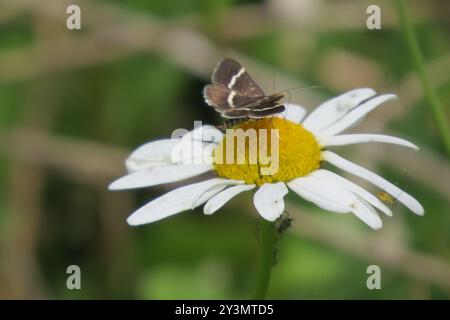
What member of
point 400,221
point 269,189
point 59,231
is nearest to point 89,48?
point 59,231

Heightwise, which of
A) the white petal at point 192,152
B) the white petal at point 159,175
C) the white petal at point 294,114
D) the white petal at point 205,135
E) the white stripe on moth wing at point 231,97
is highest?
the white petal at point 294,114

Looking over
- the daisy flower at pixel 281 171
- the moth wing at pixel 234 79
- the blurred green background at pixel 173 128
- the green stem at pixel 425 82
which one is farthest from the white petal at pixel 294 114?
the blurred green background at pixel 173 128

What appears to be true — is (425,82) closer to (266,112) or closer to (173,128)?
(266,112)

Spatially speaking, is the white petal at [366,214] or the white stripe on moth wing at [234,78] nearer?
the white petal at [366,214]

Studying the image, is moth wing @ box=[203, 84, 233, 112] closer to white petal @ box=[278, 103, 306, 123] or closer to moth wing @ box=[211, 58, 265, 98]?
moth wing @ box=[211, 58, 265, 98]

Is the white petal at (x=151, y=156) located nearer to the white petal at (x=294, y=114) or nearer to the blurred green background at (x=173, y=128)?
the white petal at (x=294, y=114)

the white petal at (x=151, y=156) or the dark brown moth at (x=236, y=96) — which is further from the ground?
the dark brown moth at (x=236, y=96)

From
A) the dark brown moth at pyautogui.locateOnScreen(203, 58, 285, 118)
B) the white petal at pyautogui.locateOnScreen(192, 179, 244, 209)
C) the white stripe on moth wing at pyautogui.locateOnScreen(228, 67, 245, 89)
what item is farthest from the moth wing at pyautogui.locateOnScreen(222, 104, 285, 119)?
the white stripe on moth wing at pyautogui.locateOnScreen(228, 67, 245, 89)
